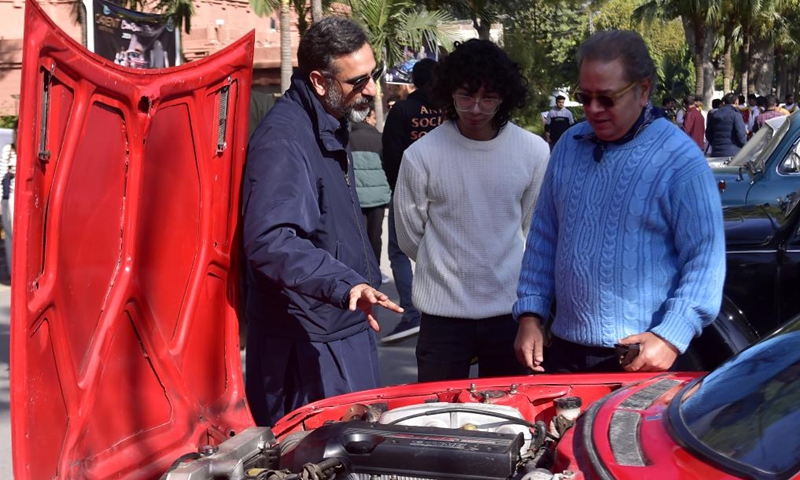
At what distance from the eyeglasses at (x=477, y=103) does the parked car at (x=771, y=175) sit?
521cm

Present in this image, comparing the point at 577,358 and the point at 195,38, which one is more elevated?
the point at 195,38

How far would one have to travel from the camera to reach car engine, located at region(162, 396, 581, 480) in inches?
99.7

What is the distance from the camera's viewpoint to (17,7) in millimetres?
30562

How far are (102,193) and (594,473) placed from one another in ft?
4.74

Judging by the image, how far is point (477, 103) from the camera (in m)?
4.09

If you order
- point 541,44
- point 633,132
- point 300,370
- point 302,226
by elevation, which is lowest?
point 300,370

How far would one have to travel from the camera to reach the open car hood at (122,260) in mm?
2402

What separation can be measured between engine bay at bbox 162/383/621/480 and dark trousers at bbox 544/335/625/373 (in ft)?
0.86

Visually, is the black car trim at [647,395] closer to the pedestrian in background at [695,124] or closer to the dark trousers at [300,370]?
the dark trousers at [300,370]

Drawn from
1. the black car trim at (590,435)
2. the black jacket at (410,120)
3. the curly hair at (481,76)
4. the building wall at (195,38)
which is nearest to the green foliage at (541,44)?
the building wall at (195,38)

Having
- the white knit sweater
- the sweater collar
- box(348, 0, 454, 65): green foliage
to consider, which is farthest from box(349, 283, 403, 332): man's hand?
box(348, 0, 454, 65): green foliage

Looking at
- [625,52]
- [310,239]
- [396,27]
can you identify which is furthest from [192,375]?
[396,27]

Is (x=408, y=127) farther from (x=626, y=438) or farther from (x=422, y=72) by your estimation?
(x=626, y=438)

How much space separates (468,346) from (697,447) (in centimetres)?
192
